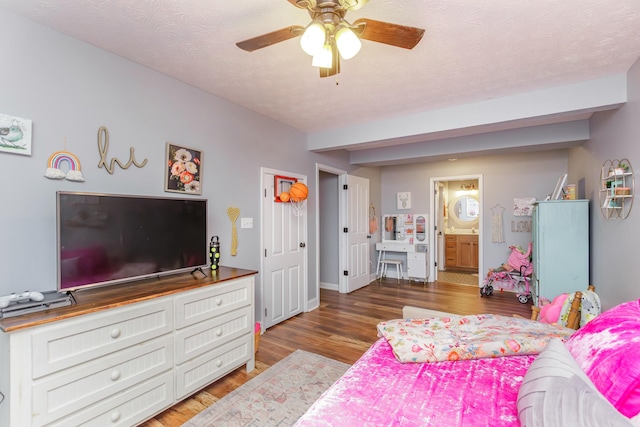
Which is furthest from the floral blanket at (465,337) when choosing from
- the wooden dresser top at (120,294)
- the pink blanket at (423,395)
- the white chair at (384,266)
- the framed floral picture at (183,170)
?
the white chair at (384,266)

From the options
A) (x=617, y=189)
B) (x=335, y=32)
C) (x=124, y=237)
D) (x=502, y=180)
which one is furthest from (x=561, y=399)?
(x=502, y=180)

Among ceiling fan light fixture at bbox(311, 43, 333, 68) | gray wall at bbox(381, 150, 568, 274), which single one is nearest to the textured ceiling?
ceiling fan light fixture at bbox(311, 43, 333, 68)

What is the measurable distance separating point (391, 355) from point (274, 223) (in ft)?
8.07

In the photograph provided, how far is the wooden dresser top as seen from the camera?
142 cm

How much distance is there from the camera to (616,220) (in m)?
2.61

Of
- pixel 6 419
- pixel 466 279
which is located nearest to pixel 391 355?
pixel 6 419

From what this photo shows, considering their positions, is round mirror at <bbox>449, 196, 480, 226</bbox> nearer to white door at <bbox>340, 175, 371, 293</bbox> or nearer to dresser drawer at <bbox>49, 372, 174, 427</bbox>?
white door at <bbox>340, 175, 371, 293</bbox>

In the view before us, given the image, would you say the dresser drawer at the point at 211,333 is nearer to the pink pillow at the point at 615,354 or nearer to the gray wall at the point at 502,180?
the pink pillow at the point at 615,354

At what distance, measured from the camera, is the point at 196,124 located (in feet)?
8.98

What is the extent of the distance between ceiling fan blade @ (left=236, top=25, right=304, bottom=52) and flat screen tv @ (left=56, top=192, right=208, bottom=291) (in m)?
1.31

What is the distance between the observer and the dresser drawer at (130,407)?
1591 millimetres

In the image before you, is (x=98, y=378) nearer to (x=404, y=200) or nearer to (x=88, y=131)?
(x=88, y=131)

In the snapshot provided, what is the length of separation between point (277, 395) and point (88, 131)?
2.35 metres

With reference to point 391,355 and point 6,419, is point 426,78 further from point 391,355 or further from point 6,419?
A: point 6,419
